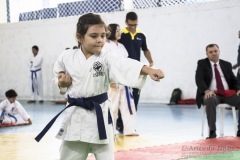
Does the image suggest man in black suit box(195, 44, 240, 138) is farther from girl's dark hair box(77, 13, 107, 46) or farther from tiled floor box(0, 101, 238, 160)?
girl's dark hair box(77, 13, 107, 46)

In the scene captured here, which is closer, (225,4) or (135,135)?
(135,135)

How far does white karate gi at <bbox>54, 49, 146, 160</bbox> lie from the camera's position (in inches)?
104

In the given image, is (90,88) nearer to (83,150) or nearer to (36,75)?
(83,150)

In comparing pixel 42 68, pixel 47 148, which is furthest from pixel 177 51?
pixel 47 148

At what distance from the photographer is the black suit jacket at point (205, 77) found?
628 centimetres

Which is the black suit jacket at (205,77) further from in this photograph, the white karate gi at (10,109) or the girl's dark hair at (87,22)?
the girl's dark hair at (87,22)

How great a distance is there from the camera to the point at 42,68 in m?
15.2

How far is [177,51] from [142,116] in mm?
3499

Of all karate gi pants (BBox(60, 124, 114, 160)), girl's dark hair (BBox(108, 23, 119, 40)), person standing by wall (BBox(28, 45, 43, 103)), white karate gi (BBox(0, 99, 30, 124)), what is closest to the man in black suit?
girl's dark hair (BBox(108, 23, 119, 40))

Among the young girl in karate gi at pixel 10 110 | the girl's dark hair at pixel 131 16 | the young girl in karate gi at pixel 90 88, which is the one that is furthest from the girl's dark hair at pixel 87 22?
the young girl in karate gi at pixel 10 110

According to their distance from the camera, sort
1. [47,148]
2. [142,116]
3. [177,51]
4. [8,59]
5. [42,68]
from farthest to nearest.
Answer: [8,59]
[42,68]
[177,51]
[142,116]
[47,148]

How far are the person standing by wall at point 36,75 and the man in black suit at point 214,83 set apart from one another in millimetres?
8559

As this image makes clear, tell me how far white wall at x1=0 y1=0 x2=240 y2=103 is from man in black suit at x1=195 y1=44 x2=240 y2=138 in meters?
4.63

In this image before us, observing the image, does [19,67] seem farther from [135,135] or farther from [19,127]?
[135,135]
